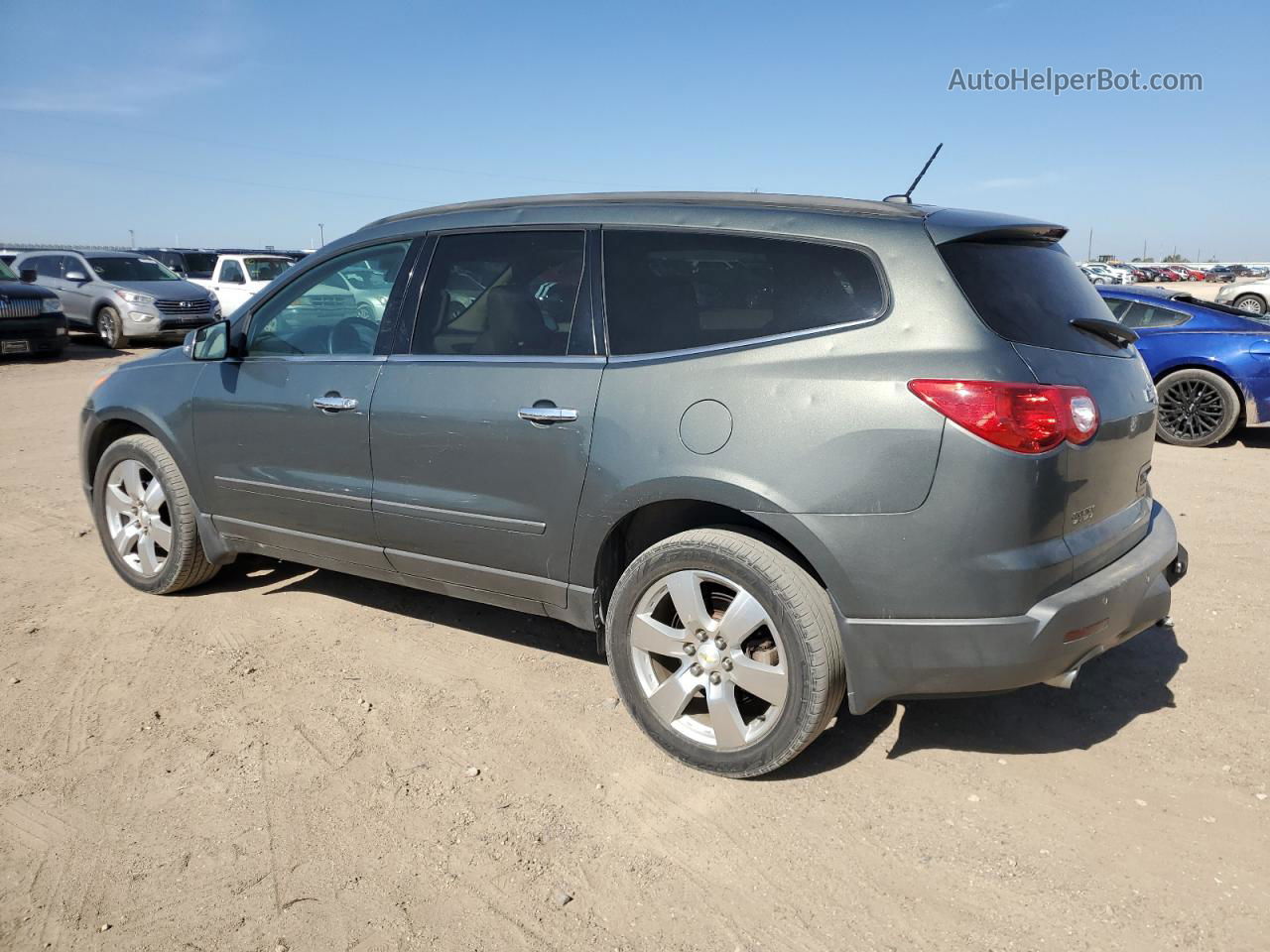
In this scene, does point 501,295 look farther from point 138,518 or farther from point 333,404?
point 138,518

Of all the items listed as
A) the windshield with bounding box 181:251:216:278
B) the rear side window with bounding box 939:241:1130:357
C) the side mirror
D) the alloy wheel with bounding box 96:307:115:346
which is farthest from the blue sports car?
the windshield with bounding box 181:251:216:278

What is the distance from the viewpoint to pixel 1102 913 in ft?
8.27

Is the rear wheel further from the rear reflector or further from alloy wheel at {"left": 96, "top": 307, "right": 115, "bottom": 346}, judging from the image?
alloy wheel at {"left": 96, "top": 307, "right": 115, "bottom": 346}

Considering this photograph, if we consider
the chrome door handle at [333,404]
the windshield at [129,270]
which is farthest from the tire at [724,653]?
the windshield at [129,270]

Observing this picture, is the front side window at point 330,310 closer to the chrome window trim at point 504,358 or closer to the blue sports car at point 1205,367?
the chrome window trim at point 504,358

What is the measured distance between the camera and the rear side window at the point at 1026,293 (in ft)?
9.41

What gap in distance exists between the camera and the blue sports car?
878 centimetres

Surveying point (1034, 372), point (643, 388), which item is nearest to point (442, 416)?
point (643, 388)

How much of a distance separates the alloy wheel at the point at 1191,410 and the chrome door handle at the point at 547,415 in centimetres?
759

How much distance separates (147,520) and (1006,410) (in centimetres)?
412

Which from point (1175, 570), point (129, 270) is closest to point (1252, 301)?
point (1175, 570)

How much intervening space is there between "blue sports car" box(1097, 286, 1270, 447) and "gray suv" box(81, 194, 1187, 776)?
6.39 metres

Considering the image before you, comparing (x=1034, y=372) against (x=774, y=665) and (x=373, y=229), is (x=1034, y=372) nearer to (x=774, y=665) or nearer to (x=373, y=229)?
(x=774, y=665)

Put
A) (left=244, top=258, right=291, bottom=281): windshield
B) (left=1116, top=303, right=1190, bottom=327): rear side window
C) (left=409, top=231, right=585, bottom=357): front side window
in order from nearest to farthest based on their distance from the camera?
(left=409, top=231, right=585, bottom=357): front side window < (left=1116, top=303, right=1190, bottom=327): rear side window < (left=244, top=258, right=291, bottom=281): windshield
